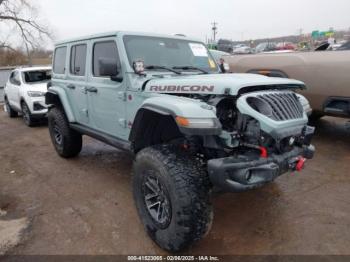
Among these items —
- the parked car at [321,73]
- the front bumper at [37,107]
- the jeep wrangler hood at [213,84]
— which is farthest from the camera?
the front bumper at [37,107]

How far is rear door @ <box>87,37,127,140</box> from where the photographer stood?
140 inches

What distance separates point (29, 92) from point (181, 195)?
6.97 m

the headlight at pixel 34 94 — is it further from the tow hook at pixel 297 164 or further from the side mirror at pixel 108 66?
the tow hook at pixel 297 164

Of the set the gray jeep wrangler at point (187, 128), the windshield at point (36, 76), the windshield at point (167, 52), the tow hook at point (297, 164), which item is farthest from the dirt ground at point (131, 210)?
the windshield at point (36, 76)

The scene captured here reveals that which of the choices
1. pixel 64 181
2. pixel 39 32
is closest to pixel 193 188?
pixel 64 181

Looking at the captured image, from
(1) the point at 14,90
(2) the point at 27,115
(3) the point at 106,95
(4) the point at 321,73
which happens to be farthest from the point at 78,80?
(1) the point at 14,90

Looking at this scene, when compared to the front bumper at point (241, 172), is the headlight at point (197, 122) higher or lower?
higher

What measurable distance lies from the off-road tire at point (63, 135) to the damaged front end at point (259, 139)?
2.97 m

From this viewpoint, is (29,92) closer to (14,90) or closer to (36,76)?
(36,76)

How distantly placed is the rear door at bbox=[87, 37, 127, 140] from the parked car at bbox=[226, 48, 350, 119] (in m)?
3.27

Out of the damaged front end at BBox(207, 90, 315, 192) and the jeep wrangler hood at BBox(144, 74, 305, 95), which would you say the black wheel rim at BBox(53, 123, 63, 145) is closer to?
the jeep wrangler hood at BBox(144, 74, 305, 95)

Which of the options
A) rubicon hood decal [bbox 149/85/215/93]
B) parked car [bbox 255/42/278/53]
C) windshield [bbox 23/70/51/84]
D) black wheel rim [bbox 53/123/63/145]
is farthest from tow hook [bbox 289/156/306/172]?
parked car [bbox 255/42/278/53]

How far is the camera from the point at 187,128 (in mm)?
2408

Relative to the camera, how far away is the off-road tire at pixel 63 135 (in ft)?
16.0
